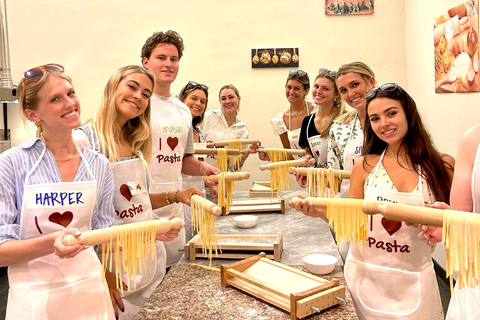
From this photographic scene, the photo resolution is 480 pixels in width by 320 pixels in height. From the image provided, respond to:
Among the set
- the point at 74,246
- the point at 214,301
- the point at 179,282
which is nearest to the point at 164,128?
the point at 179,282

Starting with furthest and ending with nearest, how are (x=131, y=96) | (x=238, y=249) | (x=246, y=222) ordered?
(x=246, y=222)
(x=238, y=249)
(x=131, y=96)

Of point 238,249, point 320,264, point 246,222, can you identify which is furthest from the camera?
point 246,222

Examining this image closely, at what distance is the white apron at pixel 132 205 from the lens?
2.38 meters

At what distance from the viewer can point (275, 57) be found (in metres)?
6.14

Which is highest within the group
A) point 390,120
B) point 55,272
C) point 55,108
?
point 55,108

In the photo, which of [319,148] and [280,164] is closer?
[280,164]

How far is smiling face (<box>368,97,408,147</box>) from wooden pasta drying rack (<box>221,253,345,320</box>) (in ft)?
2.72

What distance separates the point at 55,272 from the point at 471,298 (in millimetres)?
1728

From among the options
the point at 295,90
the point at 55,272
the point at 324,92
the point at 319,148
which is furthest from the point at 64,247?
the point at 295,90

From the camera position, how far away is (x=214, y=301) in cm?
202

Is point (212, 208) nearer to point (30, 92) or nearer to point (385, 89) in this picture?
point (30, 92)

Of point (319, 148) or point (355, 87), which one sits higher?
point (355, 87)

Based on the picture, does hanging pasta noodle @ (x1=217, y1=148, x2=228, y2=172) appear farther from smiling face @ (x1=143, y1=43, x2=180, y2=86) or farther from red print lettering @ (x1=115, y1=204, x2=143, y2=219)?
red print lettering @ (x1=115, y1=204, x2=143, y2=219)

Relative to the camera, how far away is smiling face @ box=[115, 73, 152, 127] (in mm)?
2406
